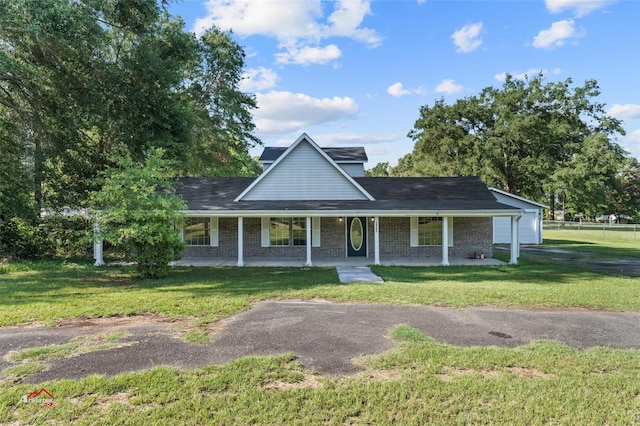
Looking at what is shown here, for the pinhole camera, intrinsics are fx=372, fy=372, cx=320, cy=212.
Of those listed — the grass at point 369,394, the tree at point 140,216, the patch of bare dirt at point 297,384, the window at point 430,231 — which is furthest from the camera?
the window at point 430,231

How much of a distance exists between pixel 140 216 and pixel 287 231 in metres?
6.66

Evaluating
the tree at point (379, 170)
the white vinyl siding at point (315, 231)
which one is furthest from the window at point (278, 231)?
the tree at point (379, 170)

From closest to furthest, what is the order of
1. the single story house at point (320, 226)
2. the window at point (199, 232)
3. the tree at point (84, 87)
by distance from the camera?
the tree at point (84, 87), the single story house at point (320, 226), the window at point (199, 232)

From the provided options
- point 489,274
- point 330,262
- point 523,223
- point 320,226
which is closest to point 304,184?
point 320,226

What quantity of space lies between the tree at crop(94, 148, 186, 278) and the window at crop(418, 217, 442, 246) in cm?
957

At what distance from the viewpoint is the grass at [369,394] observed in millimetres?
3418

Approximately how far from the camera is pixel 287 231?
51.3 feet

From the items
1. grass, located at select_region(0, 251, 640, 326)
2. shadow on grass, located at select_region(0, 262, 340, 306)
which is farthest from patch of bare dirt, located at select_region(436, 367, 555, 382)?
shadow on grass, located at select_region(0, 262, 340, 306)

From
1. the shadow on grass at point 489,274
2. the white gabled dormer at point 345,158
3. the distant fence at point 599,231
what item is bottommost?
the shadow on grass at point 489,274

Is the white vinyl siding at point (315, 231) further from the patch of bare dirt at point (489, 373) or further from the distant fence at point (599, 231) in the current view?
the distant fence at point (599, 231)

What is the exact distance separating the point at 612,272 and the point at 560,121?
2585cm

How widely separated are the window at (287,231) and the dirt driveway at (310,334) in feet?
26.9

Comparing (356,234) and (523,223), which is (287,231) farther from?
(523,223)

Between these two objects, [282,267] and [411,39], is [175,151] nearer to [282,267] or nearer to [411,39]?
[282,267]
